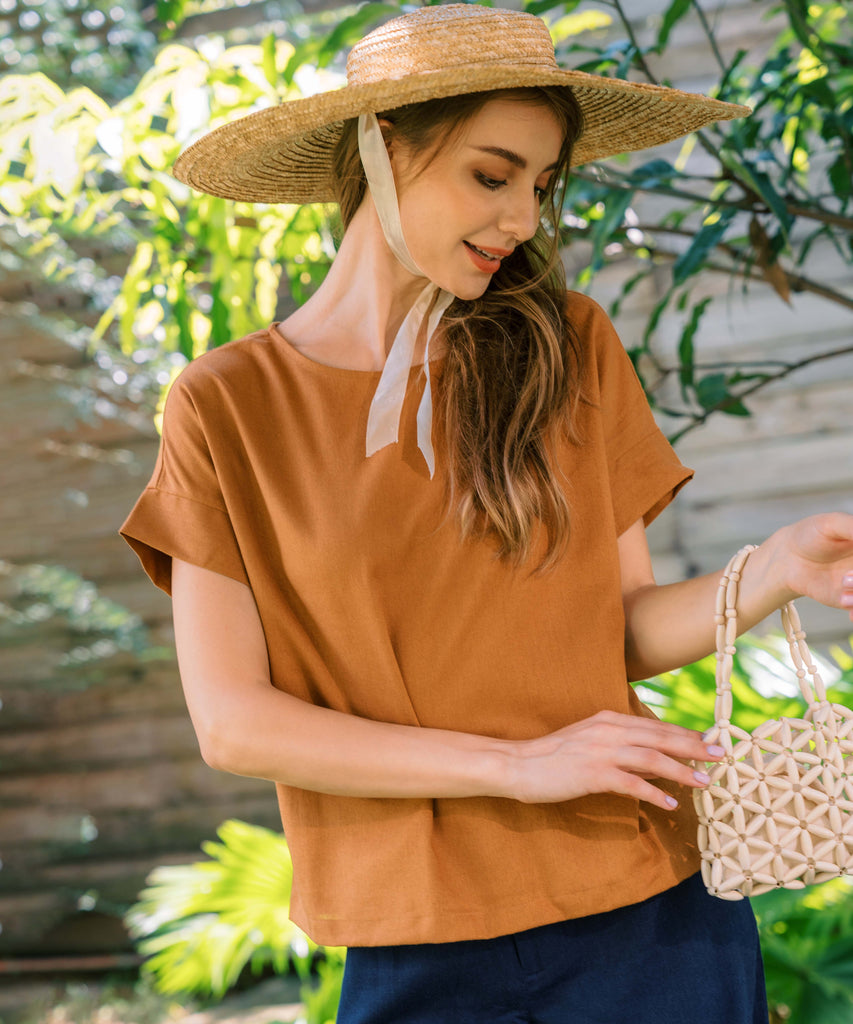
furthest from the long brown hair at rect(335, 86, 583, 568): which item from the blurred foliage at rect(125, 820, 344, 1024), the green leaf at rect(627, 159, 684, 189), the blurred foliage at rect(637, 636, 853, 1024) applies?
the blurred foliage at rect(125, 820, 344, 1024)

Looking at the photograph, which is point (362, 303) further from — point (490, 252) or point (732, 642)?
point (732, 642)

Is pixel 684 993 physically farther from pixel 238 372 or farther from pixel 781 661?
pixel 781 661

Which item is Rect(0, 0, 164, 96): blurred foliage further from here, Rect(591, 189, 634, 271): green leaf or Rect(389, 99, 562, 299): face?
Rect(389, 99, 562, 299): face

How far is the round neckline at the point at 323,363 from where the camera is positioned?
1.06 meters

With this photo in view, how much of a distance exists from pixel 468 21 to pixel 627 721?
0.65 m

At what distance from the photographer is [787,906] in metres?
1.91

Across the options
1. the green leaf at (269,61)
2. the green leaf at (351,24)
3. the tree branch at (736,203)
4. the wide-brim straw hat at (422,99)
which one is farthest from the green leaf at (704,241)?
the green leaf at (269,61)

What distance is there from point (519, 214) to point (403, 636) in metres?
0.42

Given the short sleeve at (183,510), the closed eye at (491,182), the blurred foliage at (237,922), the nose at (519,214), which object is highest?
the closed eye at (491,182)

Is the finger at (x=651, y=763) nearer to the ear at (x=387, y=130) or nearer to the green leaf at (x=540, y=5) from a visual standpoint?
the ear at (x=387, y=130)

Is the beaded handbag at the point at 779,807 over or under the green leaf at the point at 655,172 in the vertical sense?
under

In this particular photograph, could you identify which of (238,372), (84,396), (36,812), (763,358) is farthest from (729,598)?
(36,812)

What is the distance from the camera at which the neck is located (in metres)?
1.11

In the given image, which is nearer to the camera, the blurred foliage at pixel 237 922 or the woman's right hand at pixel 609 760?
the woman's right hand at pixel 609 760
